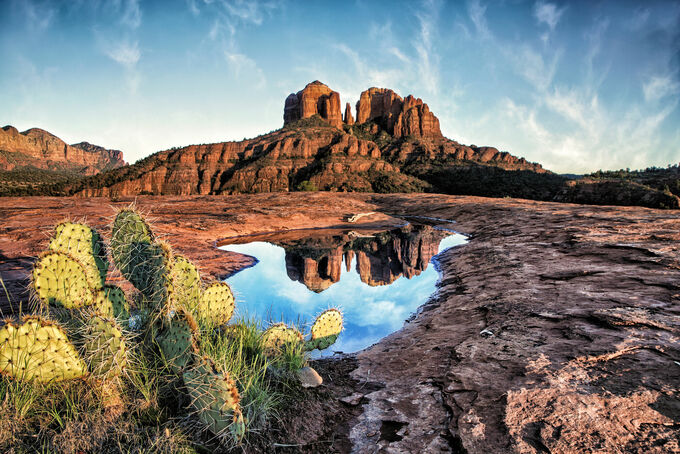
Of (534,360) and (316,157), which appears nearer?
(534,360)

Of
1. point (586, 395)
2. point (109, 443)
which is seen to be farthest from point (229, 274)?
point (586, 395)

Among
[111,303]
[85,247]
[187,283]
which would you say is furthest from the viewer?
[187,283]

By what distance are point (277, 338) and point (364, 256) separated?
854cm

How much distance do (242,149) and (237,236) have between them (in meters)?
84.0

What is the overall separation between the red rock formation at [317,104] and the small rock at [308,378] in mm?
108240

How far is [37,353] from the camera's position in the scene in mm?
2230

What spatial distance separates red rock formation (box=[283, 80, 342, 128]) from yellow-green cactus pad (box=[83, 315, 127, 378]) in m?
109

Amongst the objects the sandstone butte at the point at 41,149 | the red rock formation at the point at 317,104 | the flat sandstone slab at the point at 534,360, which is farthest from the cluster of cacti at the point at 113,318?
the sandstone butte at the point at 41,149

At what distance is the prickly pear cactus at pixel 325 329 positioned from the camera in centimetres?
404

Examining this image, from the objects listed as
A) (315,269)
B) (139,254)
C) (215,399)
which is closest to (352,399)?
(215,399)

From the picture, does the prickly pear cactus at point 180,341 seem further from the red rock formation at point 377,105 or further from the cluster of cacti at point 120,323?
the red rock formation at point 377,105

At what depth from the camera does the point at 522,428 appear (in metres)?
2.35

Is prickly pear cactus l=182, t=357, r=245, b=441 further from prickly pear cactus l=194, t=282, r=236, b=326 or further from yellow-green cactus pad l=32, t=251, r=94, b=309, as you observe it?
yellow-green cactus pad l=32, t=251, r=94, b=309

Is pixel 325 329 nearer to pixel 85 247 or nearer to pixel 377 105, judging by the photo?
pixel 85 247
